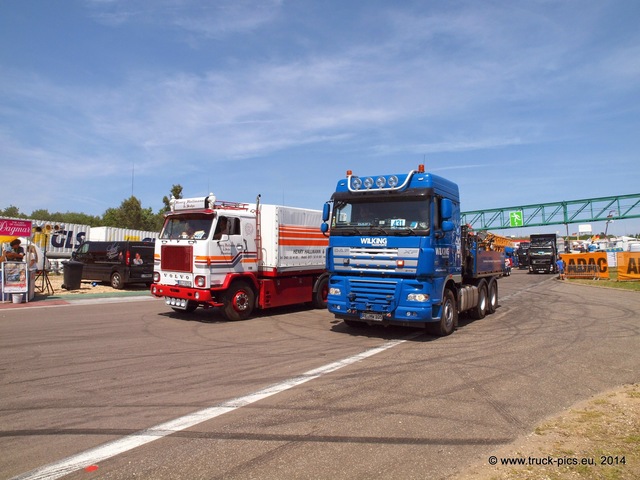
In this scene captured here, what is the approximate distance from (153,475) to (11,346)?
6.41m

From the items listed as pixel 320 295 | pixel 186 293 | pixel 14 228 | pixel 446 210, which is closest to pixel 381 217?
pixel 446 210

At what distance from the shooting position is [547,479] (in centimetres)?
355

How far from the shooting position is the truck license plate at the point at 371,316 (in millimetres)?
9247

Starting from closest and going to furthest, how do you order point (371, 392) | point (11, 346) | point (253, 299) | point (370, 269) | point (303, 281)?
point (371, 392)
point (11, 346)
point (370, 269)
point (253, 299)
point (303, 281)

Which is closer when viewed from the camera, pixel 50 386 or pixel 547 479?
pixel 547 479

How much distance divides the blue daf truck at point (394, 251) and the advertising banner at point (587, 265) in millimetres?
26247

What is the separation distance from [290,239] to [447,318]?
5.09 m

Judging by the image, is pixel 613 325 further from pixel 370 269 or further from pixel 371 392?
pixel 371 392

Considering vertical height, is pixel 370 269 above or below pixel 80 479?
above

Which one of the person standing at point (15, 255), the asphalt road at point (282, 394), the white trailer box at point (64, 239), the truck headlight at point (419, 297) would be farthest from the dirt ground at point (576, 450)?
the white trailer box at point (64, 239)

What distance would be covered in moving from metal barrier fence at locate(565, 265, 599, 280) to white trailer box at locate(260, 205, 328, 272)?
25709 millimetres

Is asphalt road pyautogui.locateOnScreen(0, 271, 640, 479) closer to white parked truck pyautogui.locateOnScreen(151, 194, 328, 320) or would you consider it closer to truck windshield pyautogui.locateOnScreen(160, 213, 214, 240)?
white parked truck pyautogui.locateOnScreen(151, 194, 328, 320)

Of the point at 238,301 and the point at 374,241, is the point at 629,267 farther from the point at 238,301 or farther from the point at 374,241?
the point at 238,301

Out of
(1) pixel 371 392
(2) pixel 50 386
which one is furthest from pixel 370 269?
(2) pixel 50 386
